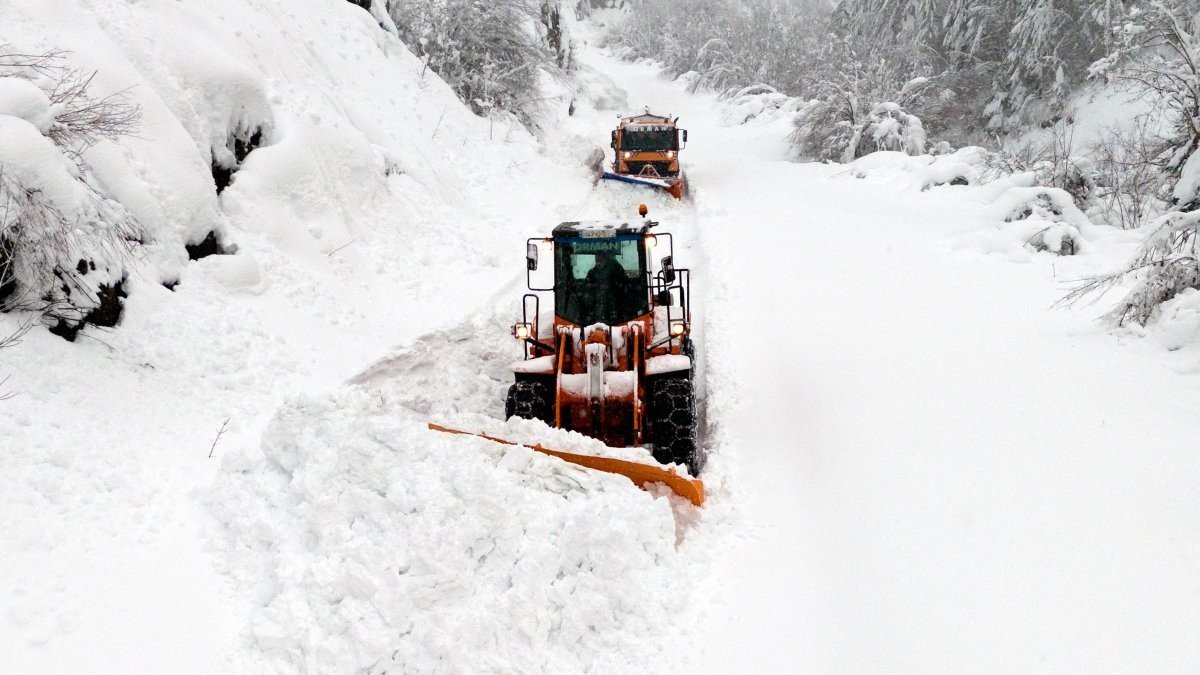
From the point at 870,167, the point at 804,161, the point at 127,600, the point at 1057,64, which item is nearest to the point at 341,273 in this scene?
the point at 127,600

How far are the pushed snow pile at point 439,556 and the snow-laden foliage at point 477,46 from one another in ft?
54.5

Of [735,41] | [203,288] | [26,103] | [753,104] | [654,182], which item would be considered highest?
[26,103]

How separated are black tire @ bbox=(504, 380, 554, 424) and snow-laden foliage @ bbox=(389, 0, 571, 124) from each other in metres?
15.3

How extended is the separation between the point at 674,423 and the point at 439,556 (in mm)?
2477

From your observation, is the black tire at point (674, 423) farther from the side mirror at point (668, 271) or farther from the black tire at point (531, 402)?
the side mirror at point (668, 271)

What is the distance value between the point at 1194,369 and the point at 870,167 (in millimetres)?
12771

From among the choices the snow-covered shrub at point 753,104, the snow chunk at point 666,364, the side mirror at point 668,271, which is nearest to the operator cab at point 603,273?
the side mirror at point 668,271

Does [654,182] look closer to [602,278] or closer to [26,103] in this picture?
[602,278]

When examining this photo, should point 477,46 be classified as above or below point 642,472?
above

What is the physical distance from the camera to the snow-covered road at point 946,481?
4391mm

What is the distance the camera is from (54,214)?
21.1ft

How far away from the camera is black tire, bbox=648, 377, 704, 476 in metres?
6.28

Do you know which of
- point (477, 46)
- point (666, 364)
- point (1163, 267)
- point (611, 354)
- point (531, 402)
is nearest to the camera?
point (531, 402)

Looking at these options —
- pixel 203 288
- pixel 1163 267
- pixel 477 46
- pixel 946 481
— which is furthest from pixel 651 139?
pixel 946 481
